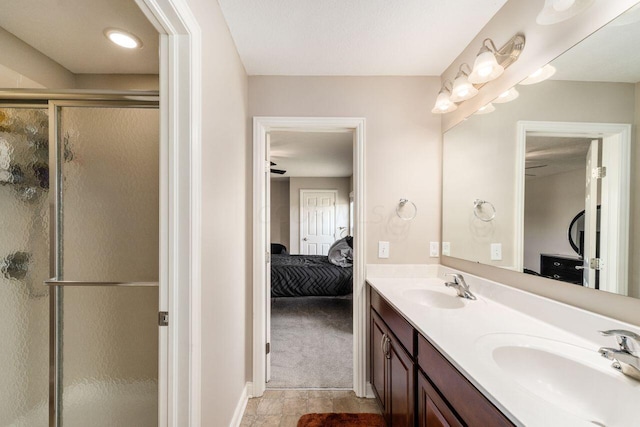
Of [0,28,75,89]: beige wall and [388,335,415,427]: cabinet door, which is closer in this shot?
[388,335,415,427]: cabinet door

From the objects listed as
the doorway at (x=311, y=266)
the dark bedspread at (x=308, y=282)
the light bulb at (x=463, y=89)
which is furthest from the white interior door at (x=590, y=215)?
the dark bedspread at (x=308, y=282)

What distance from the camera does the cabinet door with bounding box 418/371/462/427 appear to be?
84cm

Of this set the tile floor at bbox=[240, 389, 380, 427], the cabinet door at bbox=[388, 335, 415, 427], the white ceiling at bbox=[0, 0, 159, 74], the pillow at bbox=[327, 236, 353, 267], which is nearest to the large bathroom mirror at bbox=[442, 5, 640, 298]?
the cabinet door at bbox=[388, 335, 415, 427]

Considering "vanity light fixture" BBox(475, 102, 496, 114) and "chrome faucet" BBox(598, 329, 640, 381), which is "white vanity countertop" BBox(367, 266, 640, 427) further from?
"vanity light fixture" BBox(475, 102, 496, 114)

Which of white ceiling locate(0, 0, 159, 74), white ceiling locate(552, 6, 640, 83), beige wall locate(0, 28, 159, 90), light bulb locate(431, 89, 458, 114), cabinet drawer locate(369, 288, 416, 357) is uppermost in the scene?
white ceiling locate(0, 0, 159, 74)

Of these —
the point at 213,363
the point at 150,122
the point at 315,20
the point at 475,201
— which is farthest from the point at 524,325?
the point at 150,122

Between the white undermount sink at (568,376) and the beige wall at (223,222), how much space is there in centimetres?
115

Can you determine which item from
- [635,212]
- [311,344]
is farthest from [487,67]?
[311,344]

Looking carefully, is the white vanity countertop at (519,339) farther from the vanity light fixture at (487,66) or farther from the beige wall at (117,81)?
the beige wall at (117,81)

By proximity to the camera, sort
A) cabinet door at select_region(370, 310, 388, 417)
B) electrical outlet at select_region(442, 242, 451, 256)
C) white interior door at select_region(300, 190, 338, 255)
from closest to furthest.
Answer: cabinet door at select_region(370, 310, 388, 417) < electrical outlet at select_region(442, 242, 451, 256) < white interior door at select_region(300, 190, 338, 255)

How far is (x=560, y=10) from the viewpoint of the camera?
964 millimetres

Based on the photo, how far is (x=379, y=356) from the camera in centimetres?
165

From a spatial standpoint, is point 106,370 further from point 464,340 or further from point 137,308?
point 464,340

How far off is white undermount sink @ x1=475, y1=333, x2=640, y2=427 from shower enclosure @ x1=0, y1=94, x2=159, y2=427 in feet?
5.25
